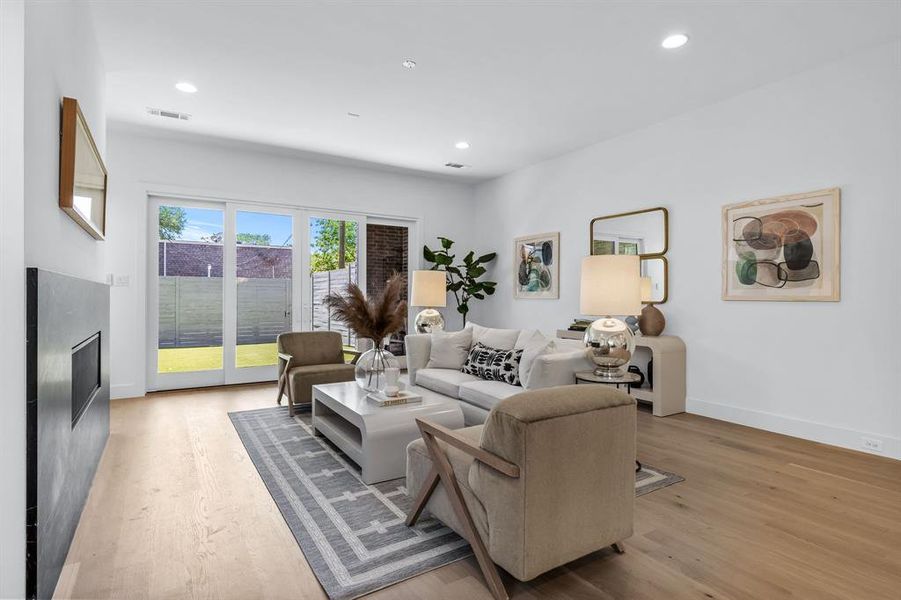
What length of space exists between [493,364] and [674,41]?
9.00 feet

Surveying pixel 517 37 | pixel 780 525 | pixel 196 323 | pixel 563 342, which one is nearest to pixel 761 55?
pixel 517 37

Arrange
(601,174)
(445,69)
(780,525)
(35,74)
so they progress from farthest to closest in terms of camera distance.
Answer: (601,174), (445,69), (780,525), (35,74)

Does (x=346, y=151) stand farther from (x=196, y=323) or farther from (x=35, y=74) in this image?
(x=35, y=74)

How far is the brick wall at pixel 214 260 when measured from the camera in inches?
216

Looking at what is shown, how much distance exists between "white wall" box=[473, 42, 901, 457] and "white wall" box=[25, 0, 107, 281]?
4.75m

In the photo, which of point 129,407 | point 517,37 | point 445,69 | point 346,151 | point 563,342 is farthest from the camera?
point 346,151

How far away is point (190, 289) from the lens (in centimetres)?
555

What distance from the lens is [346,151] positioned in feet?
19.1

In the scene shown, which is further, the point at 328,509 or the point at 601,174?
the point at 601,174

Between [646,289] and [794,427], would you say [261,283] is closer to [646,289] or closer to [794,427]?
[646,289]

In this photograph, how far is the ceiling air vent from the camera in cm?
454

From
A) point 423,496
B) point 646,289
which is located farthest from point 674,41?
point 423,496

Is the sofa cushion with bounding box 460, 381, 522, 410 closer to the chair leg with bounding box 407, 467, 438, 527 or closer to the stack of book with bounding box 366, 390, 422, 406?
the stack of book with bounding box 366, 390, 422, 406

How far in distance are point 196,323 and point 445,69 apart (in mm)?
4097
